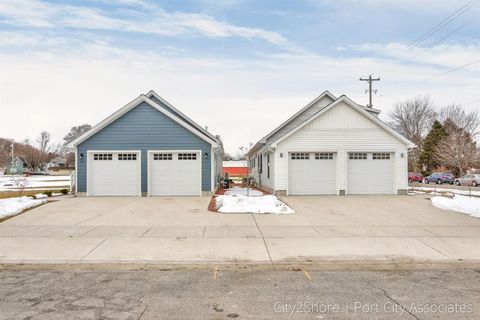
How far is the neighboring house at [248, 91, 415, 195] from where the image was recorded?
21203mm

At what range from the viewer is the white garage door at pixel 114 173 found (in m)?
20.8

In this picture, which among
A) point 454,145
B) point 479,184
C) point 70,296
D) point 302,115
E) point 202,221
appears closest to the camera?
point 70,296

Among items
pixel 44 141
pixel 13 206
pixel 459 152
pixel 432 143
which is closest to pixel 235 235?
pixel 13 206

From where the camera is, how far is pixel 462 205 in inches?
584

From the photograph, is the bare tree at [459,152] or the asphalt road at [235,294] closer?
the asphalt road at [235,294]

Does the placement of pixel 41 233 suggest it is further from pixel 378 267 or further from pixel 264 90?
pixel 264 90

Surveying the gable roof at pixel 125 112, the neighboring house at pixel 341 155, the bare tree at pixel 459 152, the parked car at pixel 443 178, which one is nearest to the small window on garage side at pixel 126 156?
the gable roof at pixel 125 112

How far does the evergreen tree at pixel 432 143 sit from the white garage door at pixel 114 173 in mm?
45034

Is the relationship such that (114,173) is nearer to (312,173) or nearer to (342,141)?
(312,173)

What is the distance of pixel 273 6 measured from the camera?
591 inches

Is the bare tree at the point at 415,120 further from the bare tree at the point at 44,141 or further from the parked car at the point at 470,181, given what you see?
the bare tree at the point at 44,141

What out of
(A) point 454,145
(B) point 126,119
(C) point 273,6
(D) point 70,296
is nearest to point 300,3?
(C) point 273,6

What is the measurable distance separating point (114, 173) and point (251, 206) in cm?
941

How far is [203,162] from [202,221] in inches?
331
